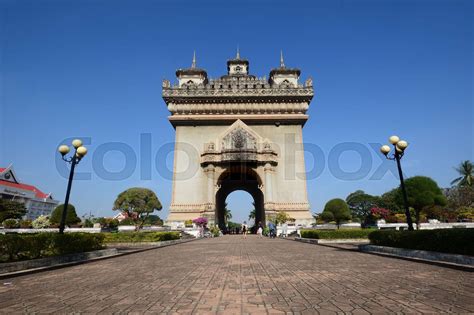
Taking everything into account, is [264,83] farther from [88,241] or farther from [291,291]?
[291,291]

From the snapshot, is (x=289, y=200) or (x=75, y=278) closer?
(x=75, y=278)

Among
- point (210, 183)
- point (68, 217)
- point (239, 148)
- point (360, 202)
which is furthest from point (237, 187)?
point (360, 202)

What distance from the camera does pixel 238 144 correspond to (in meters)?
43.4

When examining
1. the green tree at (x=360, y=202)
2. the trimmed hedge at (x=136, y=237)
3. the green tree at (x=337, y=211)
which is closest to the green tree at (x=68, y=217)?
the trimmed hedge at (x=136, y=237)

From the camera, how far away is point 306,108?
4628cm

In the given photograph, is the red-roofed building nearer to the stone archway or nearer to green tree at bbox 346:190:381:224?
the stone archway

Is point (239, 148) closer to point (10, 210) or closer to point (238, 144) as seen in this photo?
point (238, 144)

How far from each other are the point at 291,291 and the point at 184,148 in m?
40.9

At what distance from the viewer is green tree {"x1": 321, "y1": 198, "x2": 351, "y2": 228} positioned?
40.4 m

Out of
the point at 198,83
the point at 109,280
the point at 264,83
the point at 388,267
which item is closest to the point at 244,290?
the point at 109,280

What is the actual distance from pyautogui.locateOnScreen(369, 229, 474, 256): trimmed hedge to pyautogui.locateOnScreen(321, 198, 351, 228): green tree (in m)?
27.1

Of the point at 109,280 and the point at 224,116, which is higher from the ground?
the point at 224,116

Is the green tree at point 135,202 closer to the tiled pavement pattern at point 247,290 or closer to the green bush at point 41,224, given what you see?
the green bush at point 41,224

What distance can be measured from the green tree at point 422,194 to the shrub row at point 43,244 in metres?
41.0
